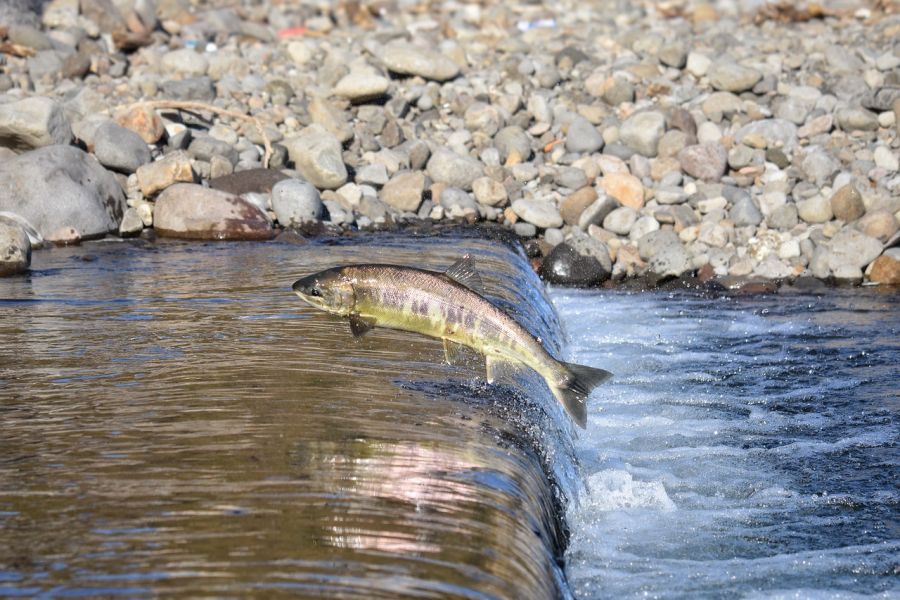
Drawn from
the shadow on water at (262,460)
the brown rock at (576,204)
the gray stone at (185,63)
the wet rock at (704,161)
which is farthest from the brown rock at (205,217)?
the wet rock at (704,161)

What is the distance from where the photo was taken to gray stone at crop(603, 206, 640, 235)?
44.2ft

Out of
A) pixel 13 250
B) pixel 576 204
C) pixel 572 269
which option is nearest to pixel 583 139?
pixel 576 204

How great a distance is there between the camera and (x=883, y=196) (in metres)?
13.5

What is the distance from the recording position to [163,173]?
41.3 ft

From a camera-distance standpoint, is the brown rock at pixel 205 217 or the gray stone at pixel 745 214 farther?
the gray stone at pixel 745 214

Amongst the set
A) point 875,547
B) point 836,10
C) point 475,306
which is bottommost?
point 875,547

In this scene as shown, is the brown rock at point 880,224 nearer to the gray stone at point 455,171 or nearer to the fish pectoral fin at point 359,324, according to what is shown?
the gray stone at point 455,171

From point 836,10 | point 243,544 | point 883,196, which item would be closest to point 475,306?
point 243,544

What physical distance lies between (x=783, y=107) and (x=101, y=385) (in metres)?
11.9

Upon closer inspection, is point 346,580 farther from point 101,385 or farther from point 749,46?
point 749,46

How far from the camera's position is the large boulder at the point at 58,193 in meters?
11.6

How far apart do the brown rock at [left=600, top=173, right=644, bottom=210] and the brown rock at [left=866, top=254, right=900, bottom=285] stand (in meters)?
2.83

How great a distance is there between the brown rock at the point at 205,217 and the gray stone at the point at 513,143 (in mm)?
3756

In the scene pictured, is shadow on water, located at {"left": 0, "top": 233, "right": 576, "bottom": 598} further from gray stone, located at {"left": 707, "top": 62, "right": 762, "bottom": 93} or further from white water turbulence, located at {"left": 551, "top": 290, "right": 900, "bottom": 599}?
gray stone, located at {"left": 707, "top": 62, "right": 762, "bottom": 93}
